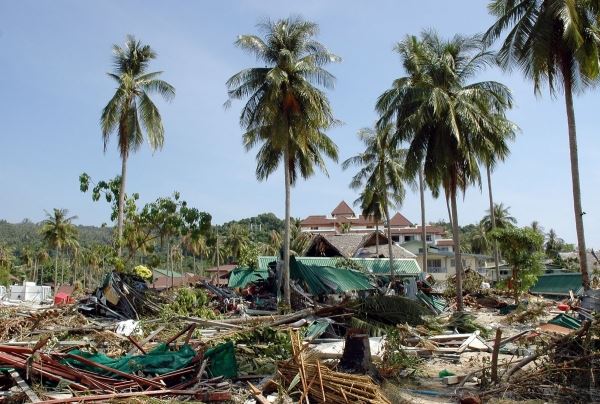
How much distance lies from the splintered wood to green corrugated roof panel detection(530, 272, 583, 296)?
96.3 feet

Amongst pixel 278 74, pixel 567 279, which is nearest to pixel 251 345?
pixel 278 74

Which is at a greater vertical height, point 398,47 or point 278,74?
point 398,47

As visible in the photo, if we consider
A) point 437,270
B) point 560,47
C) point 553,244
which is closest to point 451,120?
point 560,47

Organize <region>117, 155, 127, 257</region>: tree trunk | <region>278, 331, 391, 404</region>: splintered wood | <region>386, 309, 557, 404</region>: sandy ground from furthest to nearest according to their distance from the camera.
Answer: <region>117, 155, 127, 257</region>: tree trunk, <region>386, 309, 557, 404</region>: sandy ground, <region>278, 331, 391, 404</region>: splintered wood

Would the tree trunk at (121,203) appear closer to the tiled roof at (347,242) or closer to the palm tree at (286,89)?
the palm tree at (286,89)

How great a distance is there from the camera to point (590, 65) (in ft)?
56.3

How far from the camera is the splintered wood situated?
279 inches

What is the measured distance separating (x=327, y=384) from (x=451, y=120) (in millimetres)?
16710

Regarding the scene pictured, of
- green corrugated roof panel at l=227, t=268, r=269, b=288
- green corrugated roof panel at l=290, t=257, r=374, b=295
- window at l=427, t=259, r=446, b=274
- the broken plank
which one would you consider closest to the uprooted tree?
green corrugated roof panel at l=290, t=257, r=374, b=295

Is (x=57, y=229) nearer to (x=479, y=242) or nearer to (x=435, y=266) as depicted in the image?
(x=435, y=266)

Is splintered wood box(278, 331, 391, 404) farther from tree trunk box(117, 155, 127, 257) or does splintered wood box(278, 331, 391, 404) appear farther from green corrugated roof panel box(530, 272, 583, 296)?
green corrugated roof panel box(530, 272, 583, 296)

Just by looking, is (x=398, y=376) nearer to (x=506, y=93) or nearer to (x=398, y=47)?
(x=506, y=93)

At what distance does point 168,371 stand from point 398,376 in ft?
13.6

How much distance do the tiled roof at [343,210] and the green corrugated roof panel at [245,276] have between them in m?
64.0
